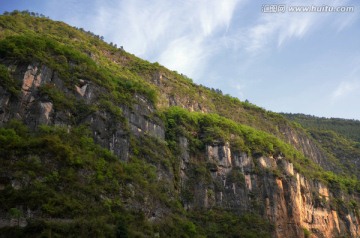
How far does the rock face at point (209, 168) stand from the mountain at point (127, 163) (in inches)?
5.8

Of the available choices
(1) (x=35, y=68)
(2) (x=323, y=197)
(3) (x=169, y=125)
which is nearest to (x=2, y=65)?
(1) (x=35, y=68)

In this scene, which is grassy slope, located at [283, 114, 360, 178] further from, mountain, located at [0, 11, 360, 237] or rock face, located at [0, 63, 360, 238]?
rock face, located at [0, 63, 360, 238]

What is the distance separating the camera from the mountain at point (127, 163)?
30406mm

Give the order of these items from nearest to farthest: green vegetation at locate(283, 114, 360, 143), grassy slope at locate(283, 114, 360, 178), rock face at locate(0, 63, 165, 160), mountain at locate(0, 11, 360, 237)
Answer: mountain at locate(0, 11, 360, 237) < rock face at locate(0, 63, 165, 160) < grassy slope at locate(283, 114, 360, 178) < green vegetation at locate(283, 114, 360, 143)

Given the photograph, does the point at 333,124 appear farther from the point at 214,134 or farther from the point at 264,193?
the point at 264,193

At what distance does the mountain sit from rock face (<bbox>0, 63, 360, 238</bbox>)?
5.8 inches

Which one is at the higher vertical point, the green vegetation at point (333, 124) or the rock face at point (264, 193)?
the green vegetation at point (333, 124)

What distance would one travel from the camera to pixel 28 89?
3753 cm

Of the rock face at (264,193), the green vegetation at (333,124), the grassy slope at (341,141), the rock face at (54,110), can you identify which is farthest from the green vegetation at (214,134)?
the green vegetation at (333,124)

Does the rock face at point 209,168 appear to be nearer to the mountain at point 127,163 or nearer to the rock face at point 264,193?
the rock face at point 264,193

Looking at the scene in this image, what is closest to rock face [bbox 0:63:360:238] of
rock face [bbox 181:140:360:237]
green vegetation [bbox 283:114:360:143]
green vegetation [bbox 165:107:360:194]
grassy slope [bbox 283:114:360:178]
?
rock face [bbox 181:140:360:237]

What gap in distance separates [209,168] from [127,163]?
A: 56.0 feet

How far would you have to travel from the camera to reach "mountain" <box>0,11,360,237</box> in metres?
30.4

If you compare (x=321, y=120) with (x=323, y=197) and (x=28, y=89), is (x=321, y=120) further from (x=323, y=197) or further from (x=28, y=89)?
(x=28, y=89)
